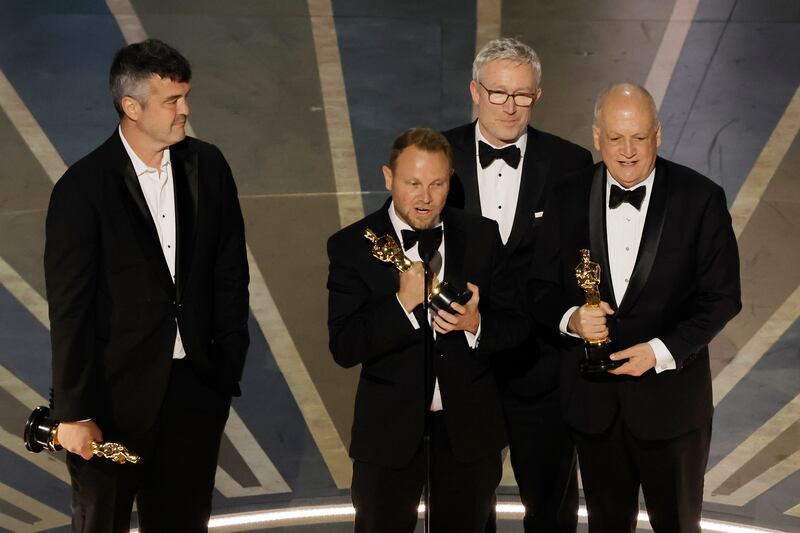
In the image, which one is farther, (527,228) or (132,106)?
(527,228)

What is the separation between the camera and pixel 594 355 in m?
4.62

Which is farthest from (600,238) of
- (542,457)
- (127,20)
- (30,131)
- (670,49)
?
(127,20)

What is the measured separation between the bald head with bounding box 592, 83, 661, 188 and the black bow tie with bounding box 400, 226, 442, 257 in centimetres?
61

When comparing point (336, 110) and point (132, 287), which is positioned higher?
point (336, 110)

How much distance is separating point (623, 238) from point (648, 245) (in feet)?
0.36

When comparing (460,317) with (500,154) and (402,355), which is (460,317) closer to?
(402,355)

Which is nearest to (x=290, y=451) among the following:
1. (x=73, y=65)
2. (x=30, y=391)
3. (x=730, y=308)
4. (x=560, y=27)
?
(x=30, y=391)

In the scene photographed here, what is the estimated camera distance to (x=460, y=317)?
177 inches

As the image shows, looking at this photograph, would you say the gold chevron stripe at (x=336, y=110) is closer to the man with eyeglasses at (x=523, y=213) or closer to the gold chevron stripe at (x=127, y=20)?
the gold chevron stripe at (x=127, y=20)

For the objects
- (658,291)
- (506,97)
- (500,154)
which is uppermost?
(506,97)

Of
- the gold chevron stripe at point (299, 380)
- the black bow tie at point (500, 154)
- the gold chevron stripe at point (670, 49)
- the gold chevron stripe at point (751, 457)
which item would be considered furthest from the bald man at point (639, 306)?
the gold chevron stripe at point (670, 49)

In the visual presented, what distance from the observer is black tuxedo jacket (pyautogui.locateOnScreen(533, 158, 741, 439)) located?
4641mm

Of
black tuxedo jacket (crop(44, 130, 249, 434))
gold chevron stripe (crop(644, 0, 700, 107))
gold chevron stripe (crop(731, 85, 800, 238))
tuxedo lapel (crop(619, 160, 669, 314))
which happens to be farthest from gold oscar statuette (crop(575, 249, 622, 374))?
gold chevron stripe (crop(644, 0, 700, 107))

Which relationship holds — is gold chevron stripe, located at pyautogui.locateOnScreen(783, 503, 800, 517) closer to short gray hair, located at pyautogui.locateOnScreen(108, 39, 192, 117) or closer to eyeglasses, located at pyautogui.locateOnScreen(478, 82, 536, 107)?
eyeglasses, located at pyautogui.locateOnScreen(478, 82, 536, 107)
